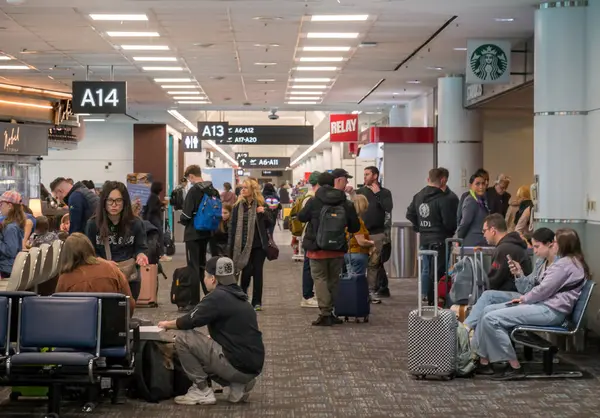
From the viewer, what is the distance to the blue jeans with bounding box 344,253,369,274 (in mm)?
11592

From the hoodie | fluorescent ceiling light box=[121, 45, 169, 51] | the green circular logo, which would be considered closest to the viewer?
the hoodie

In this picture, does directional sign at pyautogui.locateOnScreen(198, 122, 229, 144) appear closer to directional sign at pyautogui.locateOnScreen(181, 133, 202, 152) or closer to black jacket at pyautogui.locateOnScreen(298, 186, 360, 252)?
directional sign at pyautogui.locateOnScreen(181, 133, 202, 152)

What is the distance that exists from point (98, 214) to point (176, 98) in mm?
14358

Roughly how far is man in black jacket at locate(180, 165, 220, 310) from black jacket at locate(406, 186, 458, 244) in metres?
2.48

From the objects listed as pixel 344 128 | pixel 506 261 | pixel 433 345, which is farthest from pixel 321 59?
pixel 344 128

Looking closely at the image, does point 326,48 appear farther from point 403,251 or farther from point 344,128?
point 344,128

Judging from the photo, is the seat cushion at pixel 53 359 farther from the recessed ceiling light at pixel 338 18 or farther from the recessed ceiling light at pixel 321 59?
the recessed ceiling light at pixel 321 59

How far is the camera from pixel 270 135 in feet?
96.8

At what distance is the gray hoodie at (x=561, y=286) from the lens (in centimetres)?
780

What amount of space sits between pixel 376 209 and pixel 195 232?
264 centimetres

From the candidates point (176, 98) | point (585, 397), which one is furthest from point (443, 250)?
point (176, 98)

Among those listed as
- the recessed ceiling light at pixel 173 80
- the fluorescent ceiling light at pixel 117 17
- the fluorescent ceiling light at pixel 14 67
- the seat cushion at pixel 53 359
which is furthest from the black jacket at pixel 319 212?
the recessed ceiling light at pixel 173 80

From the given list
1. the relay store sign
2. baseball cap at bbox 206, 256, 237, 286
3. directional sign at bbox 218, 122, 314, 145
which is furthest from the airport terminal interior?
directional sign at bbox 218, 122, 314, 145

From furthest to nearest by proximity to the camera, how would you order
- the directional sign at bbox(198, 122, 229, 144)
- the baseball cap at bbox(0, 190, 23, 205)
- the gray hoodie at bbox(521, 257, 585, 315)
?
the directional sign at bbox(198, 122, 229, 144), the baseball cap at bbox(0, 190, 23, 205), the gray hoodie at bbox(521, 257, 585, 315)
